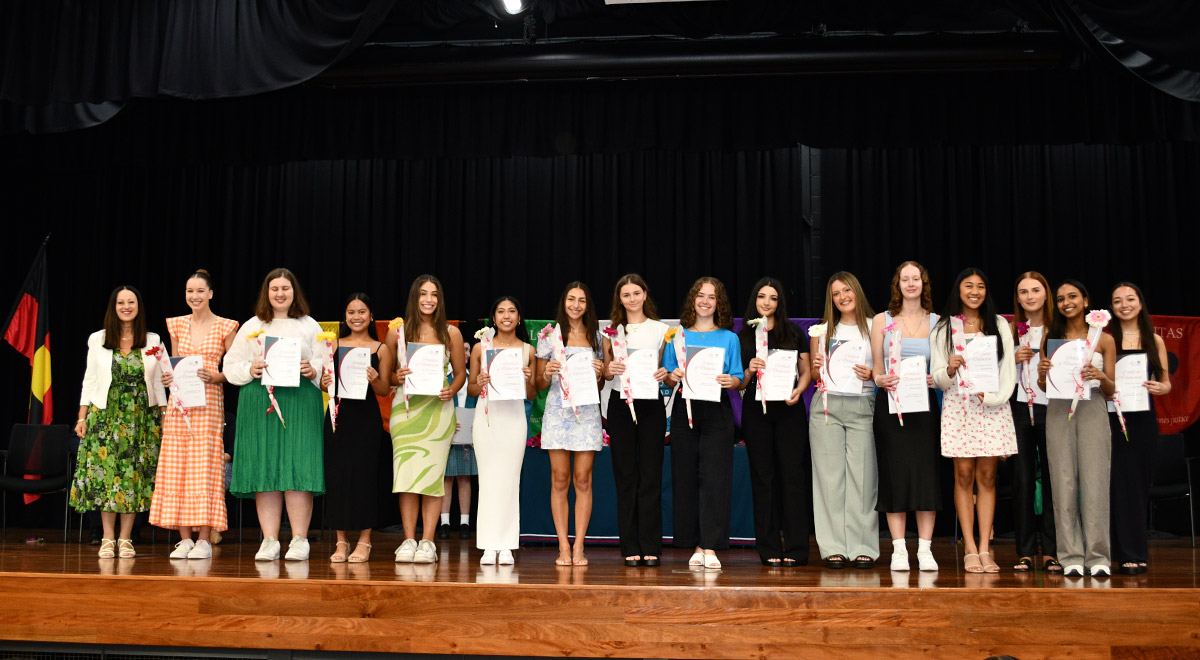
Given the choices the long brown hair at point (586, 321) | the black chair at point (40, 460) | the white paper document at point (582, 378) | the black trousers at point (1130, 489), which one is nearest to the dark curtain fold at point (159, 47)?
the long brown hair at point (586, 321)

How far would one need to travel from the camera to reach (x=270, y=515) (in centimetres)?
544

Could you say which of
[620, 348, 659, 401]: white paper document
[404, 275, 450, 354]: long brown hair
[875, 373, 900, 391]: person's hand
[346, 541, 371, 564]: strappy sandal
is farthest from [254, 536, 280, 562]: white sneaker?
[875, 373, 900, 391]: person's hand

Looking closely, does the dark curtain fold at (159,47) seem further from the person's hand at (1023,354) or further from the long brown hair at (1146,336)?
the long brown hair at (1146,336)

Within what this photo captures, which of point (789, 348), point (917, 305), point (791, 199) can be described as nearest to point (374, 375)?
point (789, 348)

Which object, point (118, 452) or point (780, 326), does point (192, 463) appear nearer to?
point (118, 452)

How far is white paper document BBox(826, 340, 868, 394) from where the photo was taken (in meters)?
5.14

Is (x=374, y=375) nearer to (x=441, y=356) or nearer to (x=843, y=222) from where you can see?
(x=441, y=356)

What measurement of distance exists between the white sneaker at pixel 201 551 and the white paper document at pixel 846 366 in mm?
3451

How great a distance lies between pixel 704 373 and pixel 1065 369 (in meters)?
1.71

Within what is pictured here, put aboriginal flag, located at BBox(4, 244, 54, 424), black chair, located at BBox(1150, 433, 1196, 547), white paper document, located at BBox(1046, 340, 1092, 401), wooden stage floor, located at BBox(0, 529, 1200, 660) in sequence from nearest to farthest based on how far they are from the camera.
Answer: wooden stage floor, located at BBox(0, 529, 1200, 660) → white paper document, located at BBox(1046, 340, 1092, 401) → black chair, located at BBox(1150, 433, 1196, 547) → aboriginal flag, located at BBox(4, 244, 54, 424)

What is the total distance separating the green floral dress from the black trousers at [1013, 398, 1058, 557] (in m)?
4.76

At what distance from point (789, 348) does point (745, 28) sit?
290cm

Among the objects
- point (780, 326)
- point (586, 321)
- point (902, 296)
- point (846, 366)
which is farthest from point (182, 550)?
point (902, 296)

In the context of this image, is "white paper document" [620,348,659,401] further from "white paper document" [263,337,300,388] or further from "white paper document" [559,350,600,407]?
"white paper document" [263,337,300,388]
